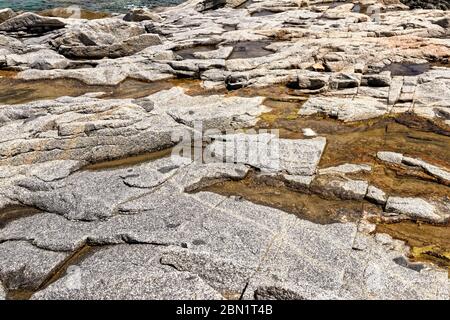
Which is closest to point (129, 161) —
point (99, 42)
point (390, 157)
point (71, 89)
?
point (390, 157)

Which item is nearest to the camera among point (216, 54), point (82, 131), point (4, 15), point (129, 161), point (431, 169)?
point (431, 169)

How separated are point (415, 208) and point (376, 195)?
965 mm

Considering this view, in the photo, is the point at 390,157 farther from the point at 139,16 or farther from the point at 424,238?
the point at 139,16

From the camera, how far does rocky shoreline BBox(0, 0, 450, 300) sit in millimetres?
7879

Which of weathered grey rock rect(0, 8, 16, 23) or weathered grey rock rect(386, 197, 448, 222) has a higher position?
weathered grey rock rect(0, 8, 16, 23)

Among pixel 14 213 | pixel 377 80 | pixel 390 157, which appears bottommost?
pixel 14 213

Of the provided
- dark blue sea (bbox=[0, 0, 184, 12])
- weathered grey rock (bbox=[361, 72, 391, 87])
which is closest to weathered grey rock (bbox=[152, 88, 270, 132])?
weathered grey rock (bbox=[361, 72, 391, 87])

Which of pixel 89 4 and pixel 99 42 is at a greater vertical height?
pixel 99 42

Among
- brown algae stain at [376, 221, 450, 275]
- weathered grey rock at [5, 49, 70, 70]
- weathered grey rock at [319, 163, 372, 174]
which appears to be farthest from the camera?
weathered grey rock at [5, 49, 70, 70]

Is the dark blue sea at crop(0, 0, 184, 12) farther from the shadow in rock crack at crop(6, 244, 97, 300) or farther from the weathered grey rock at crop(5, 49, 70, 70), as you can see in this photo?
the shadow in rock crack at crop(6, 244, 97, 300)

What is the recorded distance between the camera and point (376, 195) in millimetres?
10203

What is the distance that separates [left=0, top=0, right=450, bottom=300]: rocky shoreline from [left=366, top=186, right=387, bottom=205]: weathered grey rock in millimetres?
55

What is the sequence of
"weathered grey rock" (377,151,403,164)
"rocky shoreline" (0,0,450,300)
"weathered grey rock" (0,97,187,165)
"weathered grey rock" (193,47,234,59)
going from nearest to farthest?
"rocky shoreline" (0,0,450,300), "weathered grey rock" (377,151,403,164), "weathered grey rock" (0,97,187,165), "weathered grey rock" (193,47,234,59)
